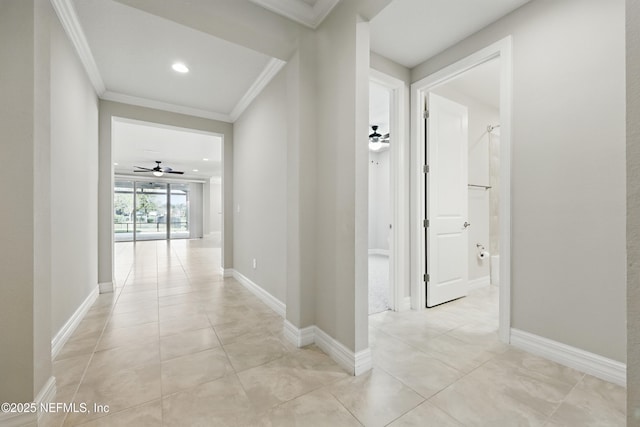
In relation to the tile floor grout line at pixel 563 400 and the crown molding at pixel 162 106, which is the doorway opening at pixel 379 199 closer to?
the crown molding at pixel 162 106

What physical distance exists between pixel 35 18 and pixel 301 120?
151 cm

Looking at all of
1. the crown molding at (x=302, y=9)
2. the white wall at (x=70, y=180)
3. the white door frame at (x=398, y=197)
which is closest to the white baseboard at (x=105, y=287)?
the white wall at (x=70, y=180)

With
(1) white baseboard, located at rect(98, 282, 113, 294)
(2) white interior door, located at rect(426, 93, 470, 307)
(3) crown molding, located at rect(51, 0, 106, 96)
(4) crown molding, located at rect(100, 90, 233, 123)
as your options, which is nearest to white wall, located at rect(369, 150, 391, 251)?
(2) white interior door, located at rect(426, 93, 470, 307)

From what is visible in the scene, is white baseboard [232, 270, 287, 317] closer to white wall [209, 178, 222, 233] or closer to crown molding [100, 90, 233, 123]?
crown molding [100, 90, 233, 123]

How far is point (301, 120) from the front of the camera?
82.0 inches

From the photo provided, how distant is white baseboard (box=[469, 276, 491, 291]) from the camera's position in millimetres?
3502

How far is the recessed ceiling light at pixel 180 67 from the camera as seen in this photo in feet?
9.12

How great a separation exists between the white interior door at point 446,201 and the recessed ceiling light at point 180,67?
2.71 m

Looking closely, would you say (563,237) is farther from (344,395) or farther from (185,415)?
(185,415)

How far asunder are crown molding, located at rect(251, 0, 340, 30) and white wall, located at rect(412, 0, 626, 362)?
4.89ft

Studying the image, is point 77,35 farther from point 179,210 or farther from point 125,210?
point 179,210

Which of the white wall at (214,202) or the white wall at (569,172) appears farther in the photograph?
the white wall at (214,202)

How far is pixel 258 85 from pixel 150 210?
9.59m

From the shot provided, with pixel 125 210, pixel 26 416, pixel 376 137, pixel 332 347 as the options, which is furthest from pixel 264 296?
pixel 125 210
